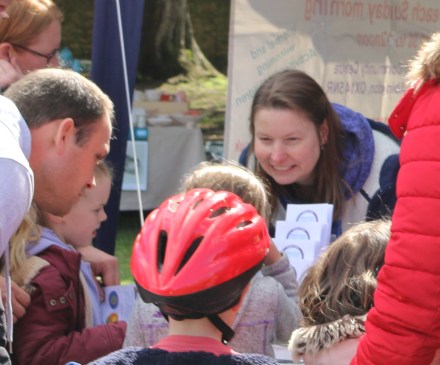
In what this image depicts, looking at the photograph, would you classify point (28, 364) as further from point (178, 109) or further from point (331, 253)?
point (178, 109)

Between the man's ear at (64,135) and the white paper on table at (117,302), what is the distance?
2.72 ft

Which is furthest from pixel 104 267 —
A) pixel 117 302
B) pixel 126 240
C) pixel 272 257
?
pixel 126 240

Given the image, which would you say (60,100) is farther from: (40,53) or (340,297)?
(40,53)

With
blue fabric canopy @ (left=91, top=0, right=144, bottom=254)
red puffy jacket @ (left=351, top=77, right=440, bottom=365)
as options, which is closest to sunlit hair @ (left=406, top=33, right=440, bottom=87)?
red puffy jacket @ (left=351, top=77, right=440, bottom=365)

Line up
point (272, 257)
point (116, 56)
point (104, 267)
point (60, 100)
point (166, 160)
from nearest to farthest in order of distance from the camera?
point (60, 100) < point (272, 257) < point (104, 267) < point (116, 56) < point (166, 160)

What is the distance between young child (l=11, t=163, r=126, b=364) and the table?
15.3ft

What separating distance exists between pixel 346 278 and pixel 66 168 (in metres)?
0.85

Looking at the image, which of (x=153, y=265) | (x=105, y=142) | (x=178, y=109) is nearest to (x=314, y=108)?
(x=105, y=142)

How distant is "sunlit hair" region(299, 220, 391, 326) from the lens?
224 cm

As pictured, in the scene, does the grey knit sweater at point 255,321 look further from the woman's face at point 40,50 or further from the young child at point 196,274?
the woman's face at point 40,50

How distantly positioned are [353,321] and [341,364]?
0.11m

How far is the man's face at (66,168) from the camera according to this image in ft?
8.39

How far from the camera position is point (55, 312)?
300 cm

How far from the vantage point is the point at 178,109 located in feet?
28.6
